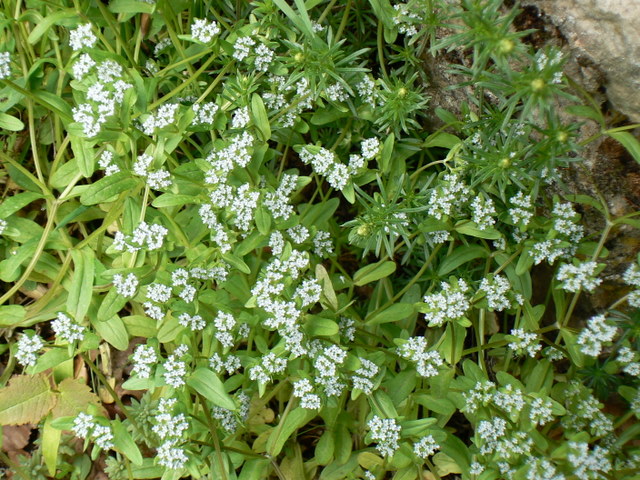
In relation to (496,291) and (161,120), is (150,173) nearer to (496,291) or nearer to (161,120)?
(161,120)

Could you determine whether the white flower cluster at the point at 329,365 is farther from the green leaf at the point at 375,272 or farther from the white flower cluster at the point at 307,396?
the green leaf at the point at 375,272

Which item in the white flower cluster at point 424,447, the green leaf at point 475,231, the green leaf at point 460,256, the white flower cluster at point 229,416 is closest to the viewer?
the white flower cluster at point 424,447

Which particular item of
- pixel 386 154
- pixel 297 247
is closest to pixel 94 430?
pixel 297 247

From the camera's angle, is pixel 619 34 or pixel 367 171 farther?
pixel 367 171

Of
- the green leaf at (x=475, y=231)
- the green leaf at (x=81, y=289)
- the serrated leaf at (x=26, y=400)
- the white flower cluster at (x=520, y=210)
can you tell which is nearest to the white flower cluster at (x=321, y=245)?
the green leaf at (x=475, y=231)

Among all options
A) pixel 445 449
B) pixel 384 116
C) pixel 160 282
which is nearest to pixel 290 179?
pixel 384 116

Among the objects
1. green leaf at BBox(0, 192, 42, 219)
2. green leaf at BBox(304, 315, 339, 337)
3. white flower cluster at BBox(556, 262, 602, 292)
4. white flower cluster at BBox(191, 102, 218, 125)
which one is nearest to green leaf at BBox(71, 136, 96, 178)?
green leaf at BBox(0, 192, 42, 219)

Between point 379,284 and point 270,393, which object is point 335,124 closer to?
point 379,284

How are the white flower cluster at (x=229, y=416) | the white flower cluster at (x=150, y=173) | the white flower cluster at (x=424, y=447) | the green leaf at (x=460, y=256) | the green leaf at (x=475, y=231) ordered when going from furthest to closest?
1. the green leaf at (x=460, y=256)
2. the white flower cluster at (x=229, y=416)
3. the green leaf at (x=475, y=231)
4. the white flower cluster at (x=424, y=447)
5. the white flower cluster at (x=150, y=173)
